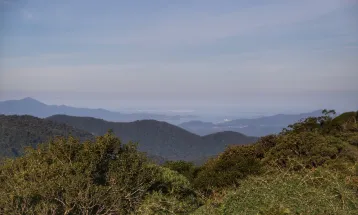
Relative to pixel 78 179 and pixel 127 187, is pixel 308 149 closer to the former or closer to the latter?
pixel 127 187

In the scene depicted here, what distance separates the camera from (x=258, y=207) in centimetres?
695

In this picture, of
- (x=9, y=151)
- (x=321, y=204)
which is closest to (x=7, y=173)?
(x=321, y=204)

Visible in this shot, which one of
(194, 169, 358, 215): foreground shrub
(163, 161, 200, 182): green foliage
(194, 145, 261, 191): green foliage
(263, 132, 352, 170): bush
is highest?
(194, 169, 358, 215): foreground shrub

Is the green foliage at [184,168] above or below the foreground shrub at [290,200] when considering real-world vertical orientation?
below

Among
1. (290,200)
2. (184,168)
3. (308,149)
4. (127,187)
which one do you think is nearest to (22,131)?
(184,168)

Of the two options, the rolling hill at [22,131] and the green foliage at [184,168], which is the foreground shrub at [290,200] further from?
the rolling hill at [22,131]

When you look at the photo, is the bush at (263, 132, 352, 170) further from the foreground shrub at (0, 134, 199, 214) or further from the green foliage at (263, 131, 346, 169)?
the foreground shrub at (0, 134, 199, 214)

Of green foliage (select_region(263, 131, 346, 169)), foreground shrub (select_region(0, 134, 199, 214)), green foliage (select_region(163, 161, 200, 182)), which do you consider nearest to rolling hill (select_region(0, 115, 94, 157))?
green foliage (select_region(163, 161, 200, 182))

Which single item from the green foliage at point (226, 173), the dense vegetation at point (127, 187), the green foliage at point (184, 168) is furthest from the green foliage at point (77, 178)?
the green foliage at point (184, 168)

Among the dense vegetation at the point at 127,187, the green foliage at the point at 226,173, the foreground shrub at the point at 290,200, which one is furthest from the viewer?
the green foliage at the point at 226,173

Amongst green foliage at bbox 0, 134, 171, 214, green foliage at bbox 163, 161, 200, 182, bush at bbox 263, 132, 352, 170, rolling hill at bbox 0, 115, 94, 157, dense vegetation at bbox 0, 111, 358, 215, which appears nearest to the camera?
dense vegetation at bbox 0, 111, 358, 215

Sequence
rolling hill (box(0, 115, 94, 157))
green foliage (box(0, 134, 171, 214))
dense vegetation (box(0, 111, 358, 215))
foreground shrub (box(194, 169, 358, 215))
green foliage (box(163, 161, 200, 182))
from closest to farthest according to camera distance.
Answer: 1. foreground shrub (box(194, 169, 358, 215))
2. dense vegetation (box(0, 111, 358, 215))
3. green foliage (box(0, 134, 171, 214))
4. green foliage (box(163, 161, 200, 182))
5. rolling hill (box(0, 115, 94, 157))

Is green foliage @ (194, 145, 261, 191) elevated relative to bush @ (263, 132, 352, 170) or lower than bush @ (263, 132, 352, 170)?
lower

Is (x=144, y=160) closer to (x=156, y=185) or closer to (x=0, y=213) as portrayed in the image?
(x=156, y=185)
